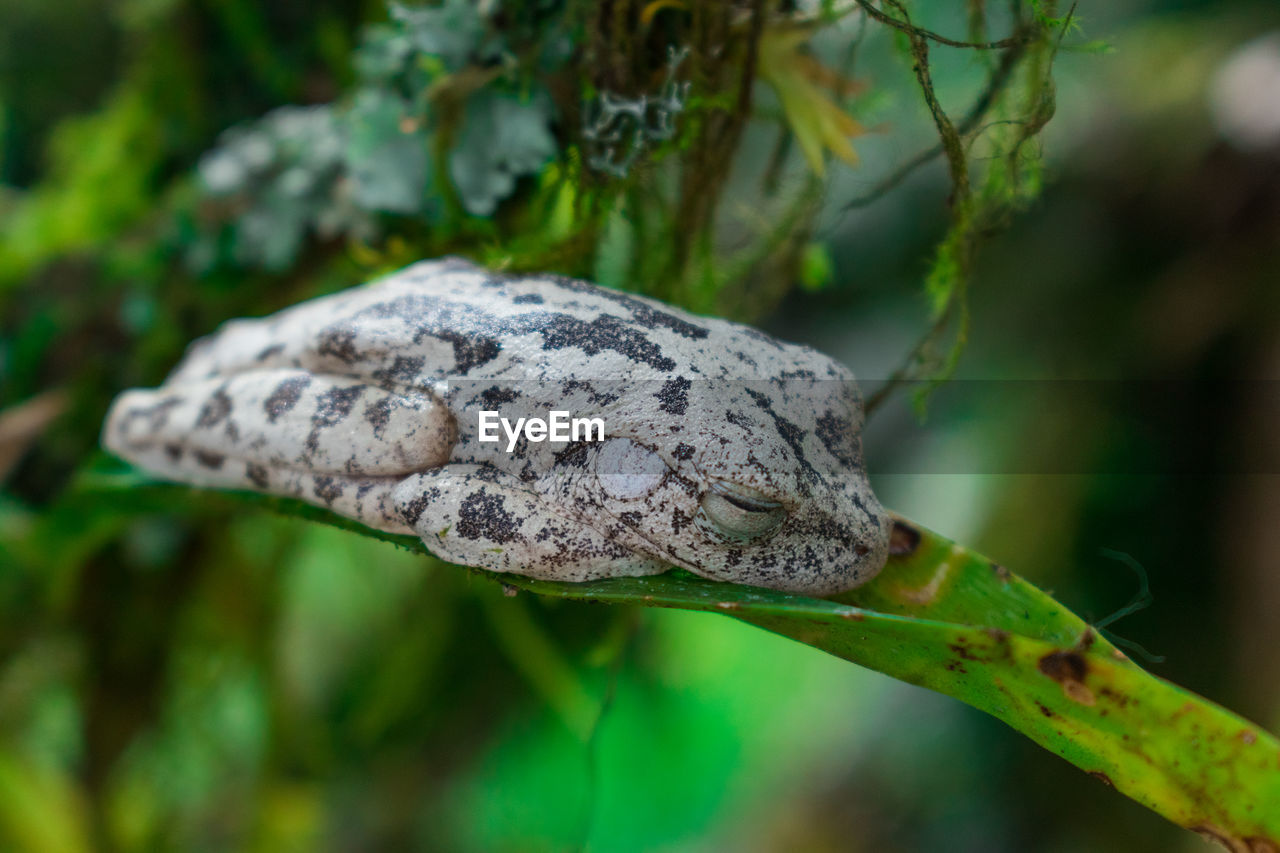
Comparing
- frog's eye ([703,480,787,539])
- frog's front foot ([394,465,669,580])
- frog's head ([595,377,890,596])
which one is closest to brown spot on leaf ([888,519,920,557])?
frog's head ([595,377,890,596])

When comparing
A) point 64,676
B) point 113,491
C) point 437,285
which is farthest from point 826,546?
point 64,676

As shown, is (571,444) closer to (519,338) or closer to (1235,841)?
(519,338)

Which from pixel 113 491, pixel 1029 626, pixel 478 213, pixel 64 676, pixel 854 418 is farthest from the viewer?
pixel 64 676

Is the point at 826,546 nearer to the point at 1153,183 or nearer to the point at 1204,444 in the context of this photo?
the point at 1204,444

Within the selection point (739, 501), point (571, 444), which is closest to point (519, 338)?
point (571, 444)

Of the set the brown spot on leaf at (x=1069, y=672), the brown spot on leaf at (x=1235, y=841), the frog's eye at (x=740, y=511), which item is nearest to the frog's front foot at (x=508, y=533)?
the frog's eye at (x=740, y=511)

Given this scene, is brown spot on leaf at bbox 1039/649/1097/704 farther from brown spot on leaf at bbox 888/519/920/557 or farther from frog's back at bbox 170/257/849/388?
frog's back at bbox 170/257/849/388
